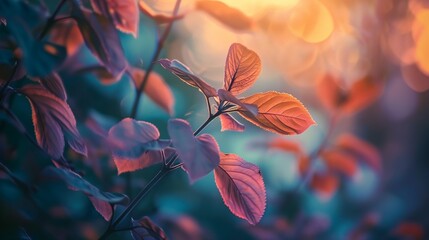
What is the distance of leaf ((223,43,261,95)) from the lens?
0.74m

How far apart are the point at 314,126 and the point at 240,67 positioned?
1.26 meters

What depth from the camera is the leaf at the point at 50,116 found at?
74 centimetres

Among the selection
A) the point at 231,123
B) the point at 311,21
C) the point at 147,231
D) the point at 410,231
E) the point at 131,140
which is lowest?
the point at 147,231

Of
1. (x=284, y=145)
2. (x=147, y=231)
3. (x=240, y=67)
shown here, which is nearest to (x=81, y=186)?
(x=147, y=231)

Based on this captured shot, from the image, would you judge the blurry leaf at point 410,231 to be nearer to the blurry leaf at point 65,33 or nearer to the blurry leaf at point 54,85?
the blurry leaf at point 65,33

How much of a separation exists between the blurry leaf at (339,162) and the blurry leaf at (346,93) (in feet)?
0.54

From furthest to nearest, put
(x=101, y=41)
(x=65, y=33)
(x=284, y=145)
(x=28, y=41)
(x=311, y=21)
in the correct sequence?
1. (x=311, y=21)
2. (x=284, y=145)
3. (x=65, y=33)
4. (x=101, y=41)
5. (x=28, y=41)

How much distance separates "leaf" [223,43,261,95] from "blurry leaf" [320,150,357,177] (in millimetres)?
1040

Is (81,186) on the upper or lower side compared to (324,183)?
lower

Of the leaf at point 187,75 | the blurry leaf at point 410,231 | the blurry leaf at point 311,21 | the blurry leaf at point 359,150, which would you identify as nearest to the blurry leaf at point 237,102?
the leaf at point 187,75

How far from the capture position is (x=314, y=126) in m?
1.96

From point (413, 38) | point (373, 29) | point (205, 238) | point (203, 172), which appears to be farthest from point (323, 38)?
point (203, 172)

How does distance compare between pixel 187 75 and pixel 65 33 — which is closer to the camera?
pixel 187 75

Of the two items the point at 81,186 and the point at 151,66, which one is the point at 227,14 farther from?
the point at 81,186
